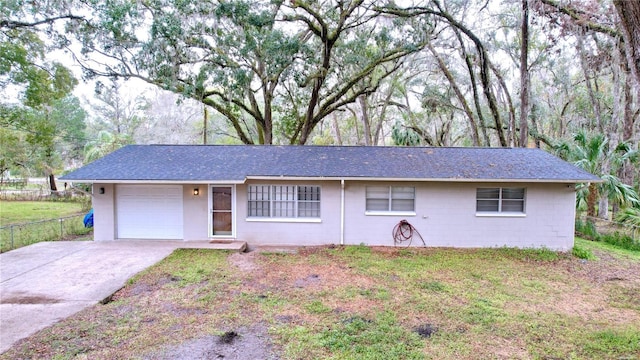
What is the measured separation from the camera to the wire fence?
10023mm

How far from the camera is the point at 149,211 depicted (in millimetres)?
9992

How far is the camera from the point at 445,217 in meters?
9.64

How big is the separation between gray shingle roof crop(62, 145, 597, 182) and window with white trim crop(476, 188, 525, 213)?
0.61 metres

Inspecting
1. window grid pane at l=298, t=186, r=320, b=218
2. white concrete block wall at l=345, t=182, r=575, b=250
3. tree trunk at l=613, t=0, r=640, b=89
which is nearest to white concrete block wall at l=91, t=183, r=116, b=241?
window grid pane at l=298, t=186, r=320, b=218

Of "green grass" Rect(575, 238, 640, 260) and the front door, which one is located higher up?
the front door

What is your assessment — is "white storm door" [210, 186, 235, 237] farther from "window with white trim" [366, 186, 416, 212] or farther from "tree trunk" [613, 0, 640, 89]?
"tree trunk" [613, 0, 640, 89]

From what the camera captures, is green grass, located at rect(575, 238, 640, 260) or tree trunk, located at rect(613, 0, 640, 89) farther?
green grass, located at rect(575, 238, 640, 260)

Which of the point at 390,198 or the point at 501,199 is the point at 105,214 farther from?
the point at 501,199

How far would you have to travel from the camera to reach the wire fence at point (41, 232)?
10023 millimetres

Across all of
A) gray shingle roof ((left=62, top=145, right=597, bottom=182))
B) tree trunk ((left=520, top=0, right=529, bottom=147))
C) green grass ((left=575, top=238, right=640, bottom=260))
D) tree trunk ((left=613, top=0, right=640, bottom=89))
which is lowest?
green grass ((left=575, top=238, right=640, bottom=260))

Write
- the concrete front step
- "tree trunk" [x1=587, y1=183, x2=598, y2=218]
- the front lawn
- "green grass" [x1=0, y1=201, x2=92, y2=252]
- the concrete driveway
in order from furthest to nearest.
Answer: "tree trunk" [x1=587, y1=183, x2=598, y2=218] < "green grass" [x1=0, y1=201, x2=92, y2=252] < the concrete front step < the concrete driveway < the front lawn

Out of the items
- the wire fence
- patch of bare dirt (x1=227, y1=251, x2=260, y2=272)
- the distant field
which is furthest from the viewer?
the distant field

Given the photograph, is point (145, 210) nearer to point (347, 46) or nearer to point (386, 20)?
point (347, 46)

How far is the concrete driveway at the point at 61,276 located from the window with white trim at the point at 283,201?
1403mm
